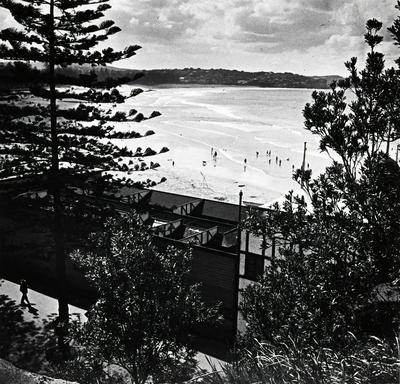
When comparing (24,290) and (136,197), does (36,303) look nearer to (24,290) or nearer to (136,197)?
(24,290)

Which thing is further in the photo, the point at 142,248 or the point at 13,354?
the point at 13,354

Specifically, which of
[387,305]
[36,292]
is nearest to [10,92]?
[36,292]

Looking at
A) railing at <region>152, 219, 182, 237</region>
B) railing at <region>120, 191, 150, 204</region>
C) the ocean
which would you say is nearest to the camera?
railing at <region>152, 219, 182, 237</region>

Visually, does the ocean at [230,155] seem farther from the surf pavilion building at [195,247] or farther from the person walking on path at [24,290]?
the person walking on path at [24,290]

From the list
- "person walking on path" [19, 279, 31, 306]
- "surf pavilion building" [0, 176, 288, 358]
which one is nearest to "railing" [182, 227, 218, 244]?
"surf pavilion building" [0, 176, 288, 358]

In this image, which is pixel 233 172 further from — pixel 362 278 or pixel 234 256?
pixel 362 278

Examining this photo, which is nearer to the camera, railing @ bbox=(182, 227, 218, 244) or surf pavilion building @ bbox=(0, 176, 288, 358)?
surf pavilion building @ bbox=(0, 176, 288, 358)

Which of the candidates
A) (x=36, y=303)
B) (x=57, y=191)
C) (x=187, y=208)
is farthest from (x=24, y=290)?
(x=187, y=208)

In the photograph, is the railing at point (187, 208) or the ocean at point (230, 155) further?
the ocean at point (230, 155)

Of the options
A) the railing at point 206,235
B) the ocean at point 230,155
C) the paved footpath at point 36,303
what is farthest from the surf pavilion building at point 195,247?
the ocean at point 230,155

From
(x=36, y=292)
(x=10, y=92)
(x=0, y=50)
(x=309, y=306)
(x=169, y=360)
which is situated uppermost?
(x=0, y=50)

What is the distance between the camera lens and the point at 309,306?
543 centimetres

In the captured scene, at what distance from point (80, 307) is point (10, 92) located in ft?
21.5

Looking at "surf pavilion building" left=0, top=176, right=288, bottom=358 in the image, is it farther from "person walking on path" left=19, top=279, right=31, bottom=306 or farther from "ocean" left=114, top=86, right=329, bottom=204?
"ocean" left=114, top=86, right=329, bottom=204
